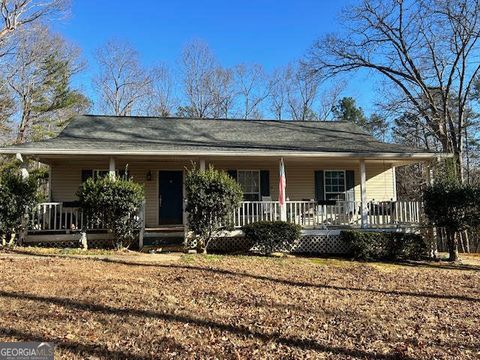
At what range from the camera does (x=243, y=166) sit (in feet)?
48.6

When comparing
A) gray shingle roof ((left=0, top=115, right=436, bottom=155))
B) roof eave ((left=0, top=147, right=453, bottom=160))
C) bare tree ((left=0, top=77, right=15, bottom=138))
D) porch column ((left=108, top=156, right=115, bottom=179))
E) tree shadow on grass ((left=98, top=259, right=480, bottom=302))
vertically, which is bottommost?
tree shadow on grass ((left=98, top=259, right=480, bottom=302))

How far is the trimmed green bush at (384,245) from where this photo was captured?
37.1 feet

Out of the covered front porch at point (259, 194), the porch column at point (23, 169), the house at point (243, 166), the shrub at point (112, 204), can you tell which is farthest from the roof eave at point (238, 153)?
the shrub at point (112, 204)

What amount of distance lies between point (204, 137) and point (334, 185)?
5.26 m

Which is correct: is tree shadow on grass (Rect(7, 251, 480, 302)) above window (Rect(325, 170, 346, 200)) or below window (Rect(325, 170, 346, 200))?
below

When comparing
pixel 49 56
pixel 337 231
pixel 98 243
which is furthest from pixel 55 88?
pixel 337 231

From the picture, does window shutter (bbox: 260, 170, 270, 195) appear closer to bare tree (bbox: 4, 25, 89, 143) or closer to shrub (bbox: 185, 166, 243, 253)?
shrub (bbox: 185, 166, 243, 253)

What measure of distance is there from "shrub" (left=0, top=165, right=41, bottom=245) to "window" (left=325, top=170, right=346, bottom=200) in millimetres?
9890

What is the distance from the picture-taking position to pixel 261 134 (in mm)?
15586

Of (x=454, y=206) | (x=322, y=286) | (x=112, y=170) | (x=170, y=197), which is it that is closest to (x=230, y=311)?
(x=322, y=286)

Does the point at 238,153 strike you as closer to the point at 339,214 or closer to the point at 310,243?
the point at 310,243

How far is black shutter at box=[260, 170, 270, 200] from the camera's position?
48.9 feet

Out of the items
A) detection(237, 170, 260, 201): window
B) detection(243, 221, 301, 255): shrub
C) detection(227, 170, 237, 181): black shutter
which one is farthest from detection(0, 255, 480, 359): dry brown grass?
detection(227, 170, 237, 181): black shutter

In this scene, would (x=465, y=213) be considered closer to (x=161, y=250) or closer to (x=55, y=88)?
(x=161, y=250)
